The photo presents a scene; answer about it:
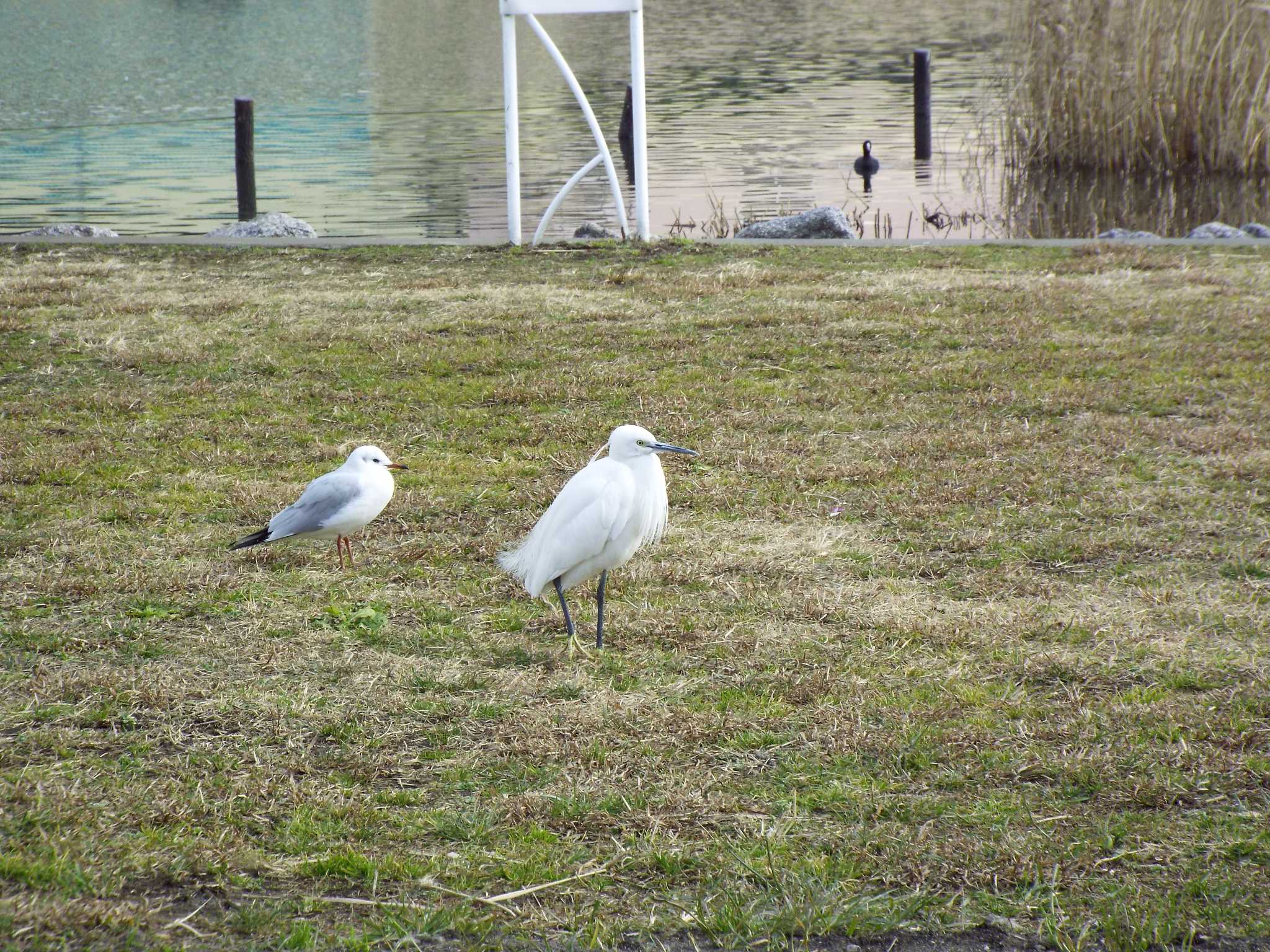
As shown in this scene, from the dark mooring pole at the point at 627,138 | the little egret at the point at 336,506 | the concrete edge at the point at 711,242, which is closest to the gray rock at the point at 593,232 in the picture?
the concrete edge at the point at 711,242

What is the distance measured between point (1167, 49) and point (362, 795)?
12.0m

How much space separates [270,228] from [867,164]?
677 centimetres

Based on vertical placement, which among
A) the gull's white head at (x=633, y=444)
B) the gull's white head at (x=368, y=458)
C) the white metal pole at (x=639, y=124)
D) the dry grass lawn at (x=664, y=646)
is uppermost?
the white metal pole at (x=639, y=124)

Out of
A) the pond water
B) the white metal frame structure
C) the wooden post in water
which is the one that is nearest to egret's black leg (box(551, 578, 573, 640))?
the white metal frame structure

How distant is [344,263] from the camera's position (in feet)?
34.0

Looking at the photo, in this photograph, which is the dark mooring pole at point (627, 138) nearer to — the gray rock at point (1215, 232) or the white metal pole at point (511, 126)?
the white metal pole at point (511, 126)

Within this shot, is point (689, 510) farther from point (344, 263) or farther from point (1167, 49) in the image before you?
point (1167, 49)

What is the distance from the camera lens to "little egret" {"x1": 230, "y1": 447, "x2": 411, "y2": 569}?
4.57 metres

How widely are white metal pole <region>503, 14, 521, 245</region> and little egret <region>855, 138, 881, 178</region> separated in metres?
5.60

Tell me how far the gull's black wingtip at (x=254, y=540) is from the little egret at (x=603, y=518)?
1080 millimetres

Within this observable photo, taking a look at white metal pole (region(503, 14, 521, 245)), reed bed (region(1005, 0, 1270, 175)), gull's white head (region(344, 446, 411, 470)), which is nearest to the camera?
gull's white head (region(344, 446, 411, 470))

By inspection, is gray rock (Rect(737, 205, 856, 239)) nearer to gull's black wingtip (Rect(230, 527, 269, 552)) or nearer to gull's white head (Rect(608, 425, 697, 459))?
gull's black wingtip (Rect(230, 527, 269, 552))

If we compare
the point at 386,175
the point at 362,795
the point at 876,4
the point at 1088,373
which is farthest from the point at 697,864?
the point at 876,4

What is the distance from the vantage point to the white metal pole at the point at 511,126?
1052 cm
